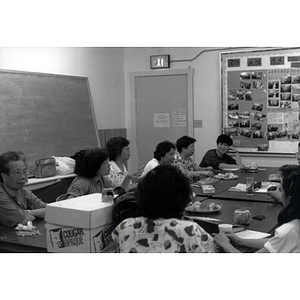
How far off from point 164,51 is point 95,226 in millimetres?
3435

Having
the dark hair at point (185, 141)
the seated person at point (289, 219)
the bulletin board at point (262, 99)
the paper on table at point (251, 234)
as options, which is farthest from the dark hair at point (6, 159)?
the bulletin board at point (262, 99)

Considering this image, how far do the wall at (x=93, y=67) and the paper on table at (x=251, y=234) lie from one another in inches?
102

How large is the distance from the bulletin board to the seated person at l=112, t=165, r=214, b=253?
12.1ft

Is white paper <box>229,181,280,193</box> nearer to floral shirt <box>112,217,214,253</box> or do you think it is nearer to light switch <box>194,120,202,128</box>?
light switch <box>194,120,202,128</box>

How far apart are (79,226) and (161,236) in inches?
17.0

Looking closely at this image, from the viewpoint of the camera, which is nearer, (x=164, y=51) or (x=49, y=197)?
(x=49, y=197)

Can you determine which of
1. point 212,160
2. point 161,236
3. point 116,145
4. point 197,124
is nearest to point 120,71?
point 197,124

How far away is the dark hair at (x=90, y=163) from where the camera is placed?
9.44 ft

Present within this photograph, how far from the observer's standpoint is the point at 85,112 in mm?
5254

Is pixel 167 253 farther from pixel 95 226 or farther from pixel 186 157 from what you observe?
pixel 186 157

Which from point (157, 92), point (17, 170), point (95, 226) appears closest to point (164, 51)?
point (157, 92)

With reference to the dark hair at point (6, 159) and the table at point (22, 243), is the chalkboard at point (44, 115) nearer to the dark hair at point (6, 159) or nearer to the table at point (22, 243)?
the dark hair at point (6, 159)

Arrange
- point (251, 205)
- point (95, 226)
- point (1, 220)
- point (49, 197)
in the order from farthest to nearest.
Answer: point (49, 197) < point (251, 205) < point (1, 220) < point (95, 226)
